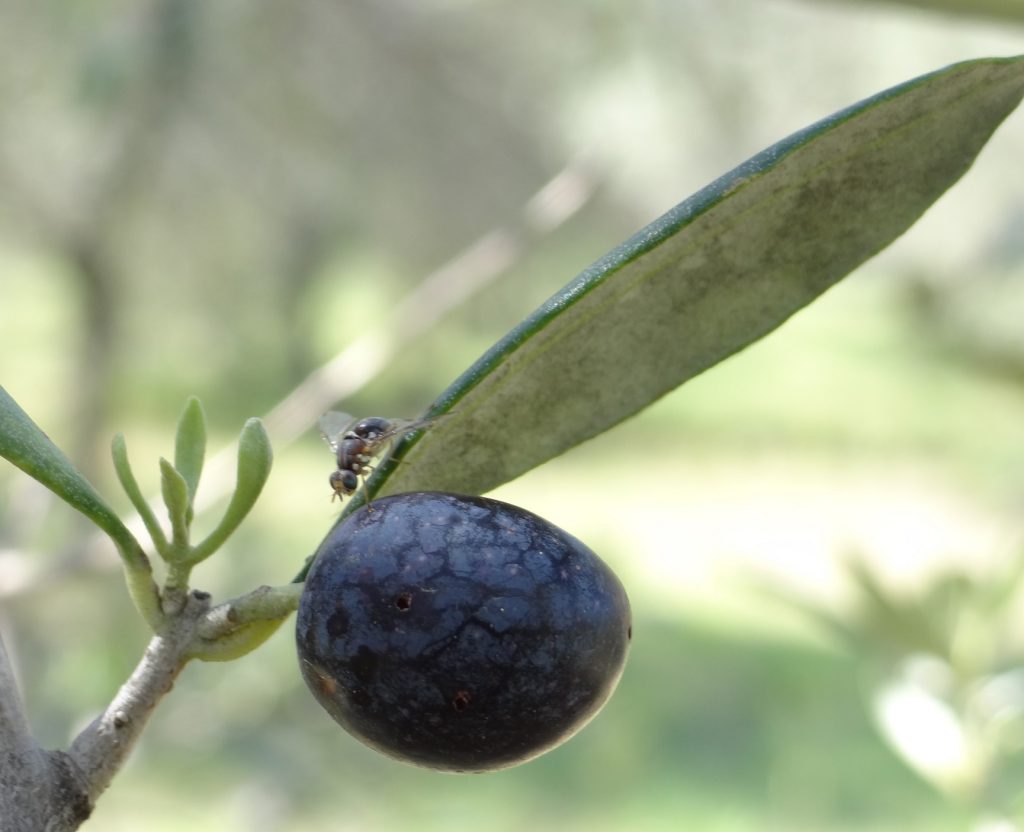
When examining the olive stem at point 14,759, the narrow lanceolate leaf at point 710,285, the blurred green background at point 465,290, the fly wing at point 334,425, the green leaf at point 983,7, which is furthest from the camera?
the blurred green background at point 465,290

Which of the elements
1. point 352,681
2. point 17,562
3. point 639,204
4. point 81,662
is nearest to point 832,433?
point 639,204

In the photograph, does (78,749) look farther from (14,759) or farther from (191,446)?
(191,446)

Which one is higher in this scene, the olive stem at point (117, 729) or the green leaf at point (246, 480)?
the green leaf at point (246, 480)

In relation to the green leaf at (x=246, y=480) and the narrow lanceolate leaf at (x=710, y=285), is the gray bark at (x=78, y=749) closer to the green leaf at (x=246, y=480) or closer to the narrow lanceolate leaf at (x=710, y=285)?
the green leaf at (x=246, y=480)

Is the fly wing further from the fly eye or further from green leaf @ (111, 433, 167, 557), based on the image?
green leaf @ (111, 433, 167, 557)

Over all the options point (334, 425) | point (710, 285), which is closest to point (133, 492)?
point (334, 425)

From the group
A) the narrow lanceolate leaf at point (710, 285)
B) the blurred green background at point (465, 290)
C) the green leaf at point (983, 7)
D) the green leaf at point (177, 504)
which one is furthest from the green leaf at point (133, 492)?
the green leaf at point (983, 7)
